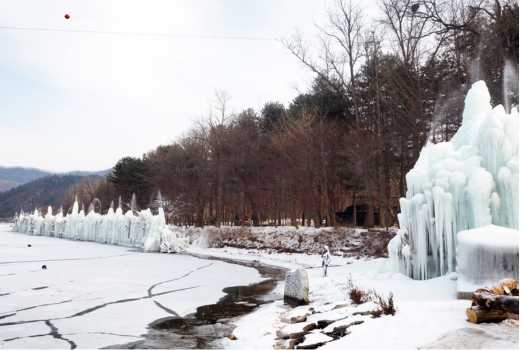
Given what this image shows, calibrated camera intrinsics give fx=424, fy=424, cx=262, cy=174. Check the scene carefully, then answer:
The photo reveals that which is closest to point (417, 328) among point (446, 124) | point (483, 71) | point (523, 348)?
point (523, 348)

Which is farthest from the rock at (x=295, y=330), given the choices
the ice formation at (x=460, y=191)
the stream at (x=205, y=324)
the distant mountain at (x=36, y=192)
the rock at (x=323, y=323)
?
the distant mountain at (x=36, y=192)

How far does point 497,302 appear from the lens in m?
5.51

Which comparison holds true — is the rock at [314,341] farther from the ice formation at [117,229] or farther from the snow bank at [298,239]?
the ice formation at [117,229]

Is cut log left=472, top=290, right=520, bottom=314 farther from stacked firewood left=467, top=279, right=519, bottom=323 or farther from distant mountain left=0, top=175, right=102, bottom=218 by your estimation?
distant mountain left=0, top=175, right=102, bottom=218

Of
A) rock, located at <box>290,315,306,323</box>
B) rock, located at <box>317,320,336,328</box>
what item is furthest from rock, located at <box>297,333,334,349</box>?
rock, located at <box>290,315,306,323</box>

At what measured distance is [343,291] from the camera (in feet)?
35.4

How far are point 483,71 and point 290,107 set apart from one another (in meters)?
22.2

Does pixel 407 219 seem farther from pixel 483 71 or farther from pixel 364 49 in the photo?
pixel 364 49

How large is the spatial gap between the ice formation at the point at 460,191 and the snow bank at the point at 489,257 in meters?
1.89

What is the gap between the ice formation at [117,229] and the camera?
30594 mm

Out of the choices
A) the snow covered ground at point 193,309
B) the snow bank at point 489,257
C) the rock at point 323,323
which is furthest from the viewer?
the snow bank at point 489,257

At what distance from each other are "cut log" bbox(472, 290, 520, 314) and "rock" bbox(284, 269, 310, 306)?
5579 millimetres

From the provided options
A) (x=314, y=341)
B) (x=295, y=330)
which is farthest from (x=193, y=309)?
(x=314, y=341)

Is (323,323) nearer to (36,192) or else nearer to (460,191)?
(460,191)
